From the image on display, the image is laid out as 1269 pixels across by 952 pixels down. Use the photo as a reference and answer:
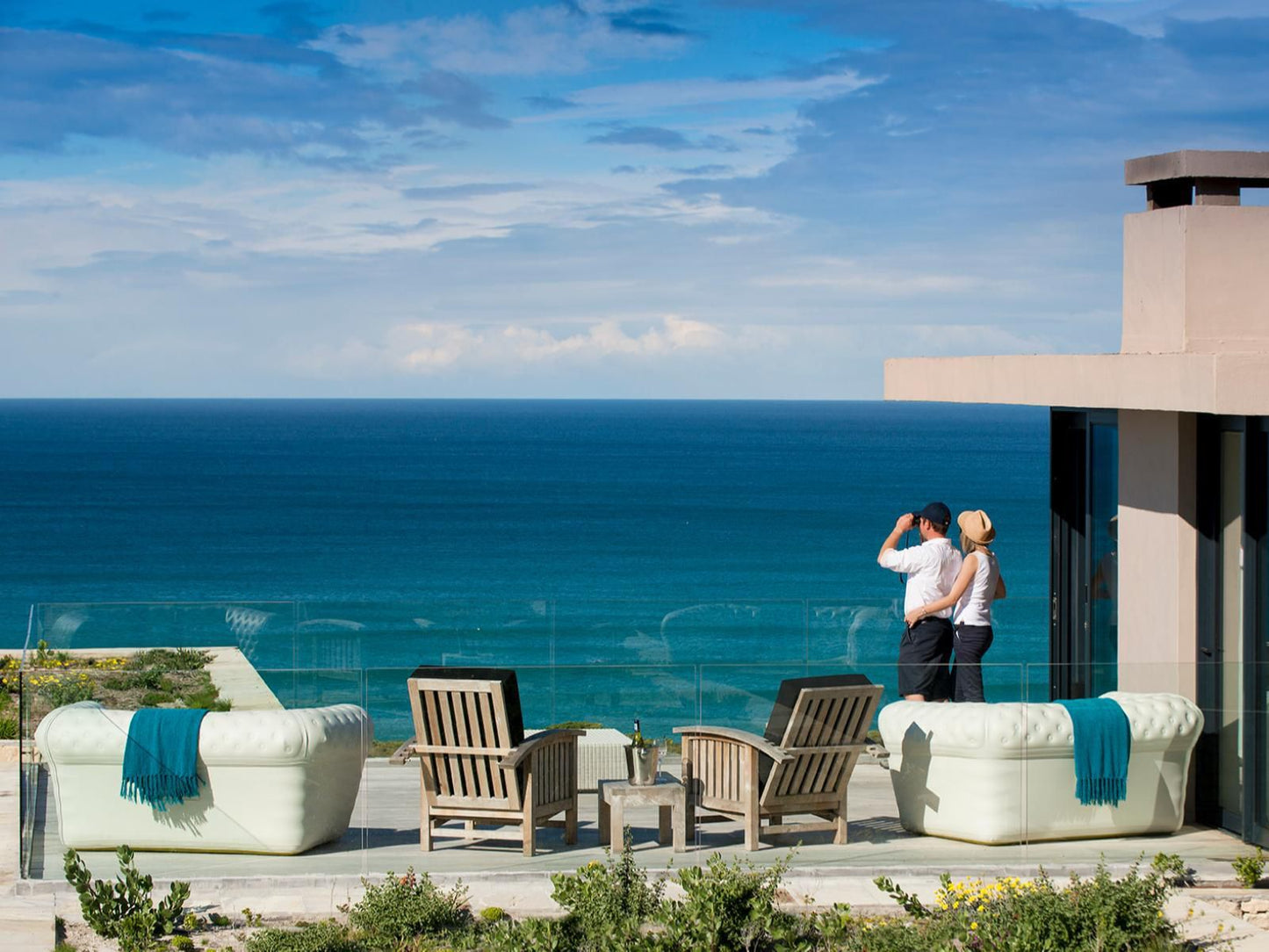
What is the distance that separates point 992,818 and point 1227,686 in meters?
1.16

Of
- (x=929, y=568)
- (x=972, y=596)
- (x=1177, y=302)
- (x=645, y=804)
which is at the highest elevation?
(x=1177, y=302)

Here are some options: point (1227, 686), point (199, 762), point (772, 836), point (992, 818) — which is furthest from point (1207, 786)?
point (199, 762)

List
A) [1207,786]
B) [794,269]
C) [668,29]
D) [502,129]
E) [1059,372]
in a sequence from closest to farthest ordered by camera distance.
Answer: [1207,786] → [1059,372] → [668,29] → [502,129] → [794,269]

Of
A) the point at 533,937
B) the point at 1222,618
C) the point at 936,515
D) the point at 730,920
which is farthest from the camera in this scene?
the point at 936,515

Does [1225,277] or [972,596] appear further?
[972,596]

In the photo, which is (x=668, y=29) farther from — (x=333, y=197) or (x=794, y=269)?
(x=333, y=197)

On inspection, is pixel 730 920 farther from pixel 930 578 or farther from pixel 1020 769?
pixel 930 578

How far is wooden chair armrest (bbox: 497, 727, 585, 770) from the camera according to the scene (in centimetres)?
645

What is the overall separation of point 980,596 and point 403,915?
3.41 meters

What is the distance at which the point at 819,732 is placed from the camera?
6.62 m

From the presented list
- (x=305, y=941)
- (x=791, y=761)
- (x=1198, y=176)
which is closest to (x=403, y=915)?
(x=305, y=941)

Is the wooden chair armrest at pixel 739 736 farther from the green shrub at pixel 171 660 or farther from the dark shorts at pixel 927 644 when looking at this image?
the green shrub at pixel 171 660

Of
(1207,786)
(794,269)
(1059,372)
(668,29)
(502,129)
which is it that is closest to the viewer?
(1207,786)

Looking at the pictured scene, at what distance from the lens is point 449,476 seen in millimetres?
96000
